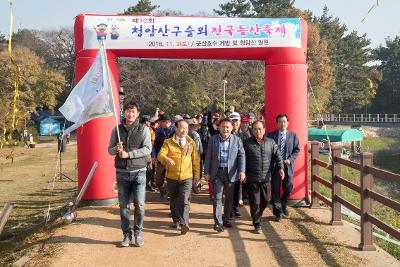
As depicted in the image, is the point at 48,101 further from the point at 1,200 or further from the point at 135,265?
the point at 135,265

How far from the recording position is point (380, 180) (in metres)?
27.9

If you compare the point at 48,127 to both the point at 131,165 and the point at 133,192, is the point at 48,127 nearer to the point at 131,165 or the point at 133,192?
the point at 133,192

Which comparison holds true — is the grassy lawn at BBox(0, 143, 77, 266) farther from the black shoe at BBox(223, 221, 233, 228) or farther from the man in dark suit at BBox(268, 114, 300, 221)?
the man in dark suit at BBox(268, 114, 300, 221)

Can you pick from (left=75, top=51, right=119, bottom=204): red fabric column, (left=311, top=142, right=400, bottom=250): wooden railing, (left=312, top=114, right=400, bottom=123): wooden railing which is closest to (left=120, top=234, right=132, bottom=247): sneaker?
(left=75, top=51, right=119, bottom=204): red fabric column

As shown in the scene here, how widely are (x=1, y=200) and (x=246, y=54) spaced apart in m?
8.78

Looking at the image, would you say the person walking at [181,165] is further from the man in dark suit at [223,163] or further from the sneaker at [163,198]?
the sneaker at [163,198]

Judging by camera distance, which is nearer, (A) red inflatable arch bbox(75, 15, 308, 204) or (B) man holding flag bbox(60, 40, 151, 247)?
(B) man holding flag bbox(60, 40, 151, 247)

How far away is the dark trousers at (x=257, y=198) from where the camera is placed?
21.2 ft

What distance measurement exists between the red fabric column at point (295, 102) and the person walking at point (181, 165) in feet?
8.50

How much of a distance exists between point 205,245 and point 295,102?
143 inches

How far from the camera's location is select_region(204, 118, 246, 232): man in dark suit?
21.0ft

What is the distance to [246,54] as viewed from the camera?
8.41 m

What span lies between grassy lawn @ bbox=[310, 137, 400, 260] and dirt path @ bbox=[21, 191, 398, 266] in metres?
2.95

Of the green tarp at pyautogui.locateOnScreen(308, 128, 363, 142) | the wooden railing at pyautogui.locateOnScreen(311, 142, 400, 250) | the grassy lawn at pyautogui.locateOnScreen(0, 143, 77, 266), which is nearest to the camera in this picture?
the wooden railing at pyautogui.locateOnScreen(311, 142, 400, 250)
